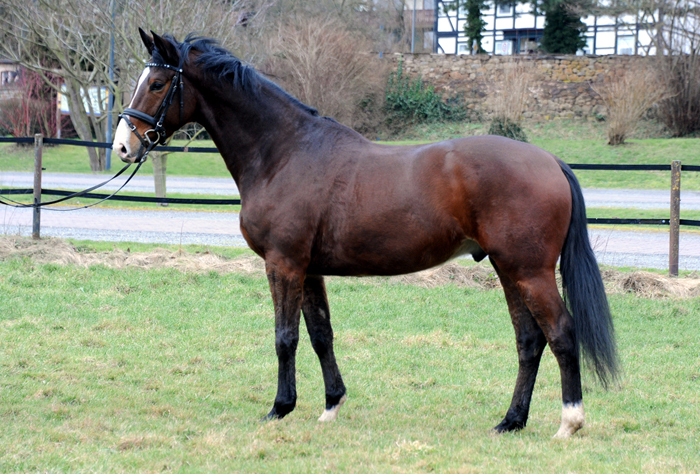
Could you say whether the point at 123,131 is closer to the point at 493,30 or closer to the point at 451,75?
the point at 451,75

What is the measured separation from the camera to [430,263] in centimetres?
414

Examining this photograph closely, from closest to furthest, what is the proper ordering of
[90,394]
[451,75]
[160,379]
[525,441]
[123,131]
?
1. [525,441]
2. [123,131]
3. [90,394]
4. [160,379]
5. [451,75]

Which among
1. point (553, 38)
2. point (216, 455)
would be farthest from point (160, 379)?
point (553, 38)

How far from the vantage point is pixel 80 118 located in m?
26.3

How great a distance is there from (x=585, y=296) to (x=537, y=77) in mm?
30680

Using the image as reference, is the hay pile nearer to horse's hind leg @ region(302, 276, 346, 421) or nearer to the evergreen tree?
horse's hind leg @ region(302, 276, 346, 421)

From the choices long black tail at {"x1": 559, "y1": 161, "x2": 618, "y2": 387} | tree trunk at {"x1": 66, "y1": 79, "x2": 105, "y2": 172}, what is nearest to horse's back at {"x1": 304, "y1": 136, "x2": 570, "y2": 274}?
long black tail at {"x1": 559, "y1": 161, "x2": 618, "y2": 387}

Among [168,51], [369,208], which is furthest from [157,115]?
[369,208]

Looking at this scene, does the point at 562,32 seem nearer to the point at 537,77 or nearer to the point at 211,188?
the point at 537,77

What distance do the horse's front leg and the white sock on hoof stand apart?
1668 millimetres

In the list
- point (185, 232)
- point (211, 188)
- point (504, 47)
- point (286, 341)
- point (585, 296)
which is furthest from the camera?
point (504, 47)

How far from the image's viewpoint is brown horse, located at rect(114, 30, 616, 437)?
3.88 metres

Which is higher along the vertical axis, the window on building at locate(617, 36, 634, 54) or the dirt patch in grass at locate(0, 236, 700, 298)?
the window on building at locate(617, 36, 634, 54)

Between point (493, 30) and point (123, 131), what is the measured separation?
44.3m
